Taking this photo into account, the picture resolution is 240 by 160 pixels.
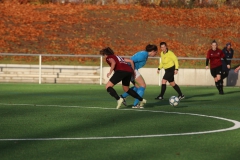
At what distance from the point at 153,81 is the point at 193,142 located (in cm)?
2079

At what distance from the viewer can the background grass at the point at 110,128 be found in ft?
32.2

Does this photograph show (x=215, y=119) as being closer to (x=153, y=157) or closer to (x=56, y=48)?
(x=153, y=157)

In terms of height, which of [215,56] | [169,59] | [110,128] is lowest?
[110,128]

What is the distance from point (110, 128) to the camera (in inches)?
507

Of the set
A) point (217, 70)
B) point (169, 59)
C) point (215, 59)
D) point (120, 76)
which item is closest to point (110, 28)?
point (217, 70)

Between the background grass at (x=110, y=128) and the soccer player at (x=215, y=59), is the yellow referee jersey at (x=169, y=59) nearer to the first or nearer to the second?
the background grass at (x=110, y=128)

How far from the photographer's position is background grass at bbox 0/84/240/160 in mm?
9828

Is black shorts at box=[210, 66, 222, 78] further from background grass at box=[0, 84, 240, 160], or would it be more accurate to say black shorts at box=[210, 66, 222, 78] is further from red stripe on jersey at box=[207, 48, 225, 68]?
background grass at box=[0, 84, 240, 160]

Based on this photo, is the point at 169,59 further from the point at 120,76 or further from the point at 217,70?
the point at 120,76

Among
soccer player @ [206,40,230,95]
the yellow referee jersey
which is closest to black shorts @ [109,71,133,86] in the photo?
the yellow referee jersey

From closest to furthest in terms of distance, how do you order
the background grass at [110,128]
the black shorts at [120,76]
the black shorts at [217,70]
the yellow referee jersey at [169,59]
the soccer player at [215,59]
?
the background grass at [110,128] < the black shorts at [120,76] < the yellow referee jersey at [169,59] < the soccer player at [215,59] < the black shorts at [217,70]

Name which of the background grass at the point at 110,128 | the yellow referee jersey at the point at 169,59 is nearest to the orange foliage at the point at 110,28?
the yellow referee jersey at the point at 169,59

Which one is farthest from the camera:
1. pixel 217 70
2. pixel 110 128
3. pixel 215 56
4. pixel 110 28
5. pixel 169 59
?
pixel 110 28

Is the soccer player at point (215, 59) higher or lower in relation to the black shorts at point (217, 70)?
higher
